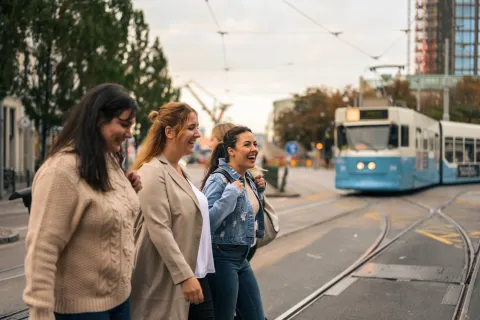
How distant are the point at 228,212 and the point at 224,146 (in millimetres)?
569

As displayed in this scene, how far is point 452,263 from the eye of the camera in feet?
31.1

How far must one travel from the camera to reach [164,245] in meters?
3.25

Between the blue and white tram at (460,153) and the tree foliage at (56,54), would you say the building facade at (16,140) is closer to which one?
the tree foliage at (56,54)

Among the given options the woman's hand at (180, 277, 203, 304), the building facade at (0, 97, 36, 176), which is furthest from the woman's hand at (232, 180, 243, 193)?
the building facade at (0, 97, 36, 176)

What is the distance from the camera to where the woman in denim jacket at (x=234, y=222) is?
3.95 m

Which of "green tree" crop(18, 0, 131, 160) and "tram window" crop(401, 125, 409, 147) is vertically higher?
"green tree" crop(18, 0, 131, 160)

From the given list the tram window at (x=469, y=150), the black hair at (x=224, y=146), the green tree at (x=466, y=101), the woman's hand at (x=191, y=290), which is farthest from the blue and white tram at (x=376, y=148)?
the woman's hand at (x=191, y=290)

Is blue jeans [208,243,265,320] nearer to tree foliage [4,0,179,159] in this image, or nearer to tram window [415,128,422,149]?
tree foliage [4,0,179,159]

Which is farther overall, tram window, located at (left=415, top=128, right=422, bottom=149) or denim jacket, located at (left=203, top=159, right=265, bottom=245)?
tram window, located at (left=415, top=128, right=422, bottom=149)

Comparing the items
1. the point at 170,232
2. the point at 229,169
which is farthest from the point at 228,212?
the point at 170,232

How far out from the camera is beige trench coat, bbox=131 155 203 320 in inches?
128

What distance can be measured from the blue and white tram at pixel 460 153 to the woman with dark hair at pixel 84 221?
27.3 m

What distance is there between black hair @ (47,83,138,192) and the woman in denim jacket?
4.51 feet

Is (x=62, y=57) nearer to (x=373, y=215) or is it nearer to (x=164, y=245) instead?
(x=373, y=215)
